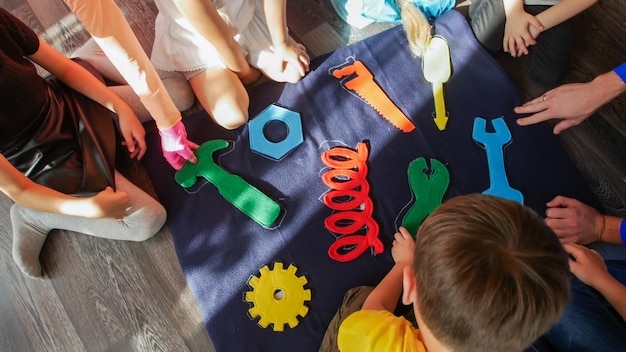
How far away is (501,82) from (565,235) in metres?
0.40

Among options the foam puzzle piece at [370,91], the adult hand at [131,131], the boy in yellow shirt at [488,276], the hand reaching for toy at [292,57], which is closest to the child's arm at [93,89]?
the adult hand at [131,131]

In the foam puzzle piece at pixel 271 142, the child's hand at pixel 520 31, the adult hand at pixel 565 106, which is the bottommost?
the adult hand at pixel 565 106

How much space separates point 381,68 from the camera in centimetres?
117

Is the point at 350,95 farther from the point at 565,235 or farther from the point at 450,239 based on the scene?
the point at 450,239

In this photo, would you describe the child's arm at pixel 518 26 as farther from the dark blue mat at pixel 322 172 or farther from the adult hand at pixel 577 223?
the adult hand at pixel 577 223

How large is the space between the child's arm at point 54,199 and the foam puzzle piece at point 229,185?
149 millimetres

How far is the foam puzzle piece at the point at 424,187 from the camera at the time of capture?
98 cm

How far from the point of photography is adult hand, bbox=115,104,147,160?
3.39 ft

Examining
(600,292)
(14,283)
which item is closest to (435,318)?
(600,292)

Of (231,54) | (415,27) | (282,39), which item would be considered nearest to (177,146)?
(231,54)

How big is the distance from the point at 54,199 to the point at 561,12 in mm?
1141

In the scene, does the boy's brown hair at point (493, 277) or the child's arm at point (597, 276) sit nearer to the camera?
the boy's brown hair at point (493, 277)

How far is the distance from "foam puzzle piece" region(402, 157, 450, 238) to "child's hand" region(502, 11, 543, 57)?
0.34m

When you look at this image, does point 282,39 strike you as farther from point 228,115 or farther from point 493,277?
point 493,277
